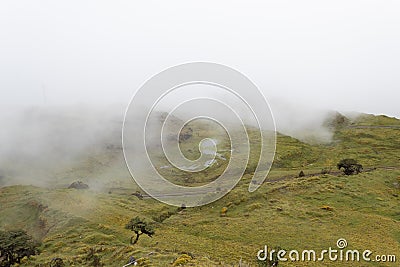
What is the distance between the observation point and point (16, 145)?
18400 cm

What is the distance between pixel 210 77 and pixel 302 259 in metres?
24.5

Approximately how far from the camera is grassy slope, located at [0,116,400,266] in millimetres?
40406

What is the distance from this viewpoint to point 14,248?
40.2 meters

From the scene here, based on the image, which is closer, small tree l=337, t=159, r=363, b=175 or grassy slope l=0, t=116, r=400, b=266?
grassy slope l=0, t=116, r=400, b=266

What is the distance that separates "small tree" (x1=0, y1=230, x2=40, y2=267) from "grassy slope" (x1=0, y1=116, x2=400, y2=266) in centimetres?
148

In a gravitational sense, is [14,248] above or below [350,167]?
below
